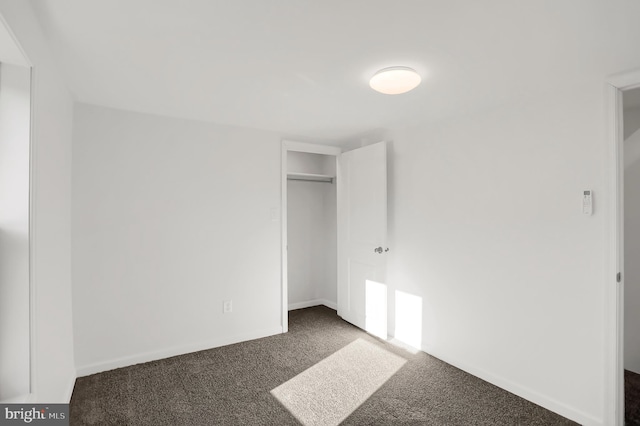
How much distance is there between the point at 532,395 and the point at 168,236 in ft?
10.9

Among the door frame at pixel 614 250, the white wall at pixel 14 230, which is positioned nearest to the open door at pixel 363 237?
the door frame at pixel 614 250

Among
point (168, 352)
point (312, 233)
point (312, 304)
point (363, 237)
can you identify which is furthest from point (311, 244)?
point (168, 352)

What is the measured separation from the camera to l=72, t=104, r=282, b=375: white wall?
2871mm

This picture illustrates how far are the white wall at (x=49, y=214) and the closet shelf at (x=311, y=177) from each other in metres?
2.49

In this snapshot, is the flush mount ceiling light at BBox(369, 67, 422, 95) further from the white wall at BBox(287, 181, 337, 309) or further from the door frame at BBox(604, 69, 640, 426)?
the white wall at BBox(287, 181, 337, 309)

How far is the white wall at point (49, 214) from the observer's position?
5.17 feet

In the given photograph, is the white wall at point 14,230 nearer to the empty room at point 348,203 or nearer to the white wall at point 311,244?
the empty room at point 348,203

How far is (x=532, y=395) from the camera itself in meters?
2.50

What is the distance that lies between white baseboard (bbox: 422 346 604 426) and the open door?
0.91m

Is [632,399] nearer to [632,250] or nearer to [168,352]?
[632,250]

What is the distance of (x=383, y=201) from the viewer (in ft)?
11.9

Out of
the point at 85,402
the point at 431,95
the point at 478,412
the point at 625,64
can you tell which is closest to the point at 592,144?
the point at 625,64

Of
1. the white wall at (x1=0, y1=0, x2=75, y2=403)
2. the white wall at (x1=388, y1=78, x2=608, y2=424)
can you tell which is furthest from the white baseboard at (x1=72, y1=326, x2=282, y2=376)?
the white wall at (x1=388, y1=78, x2=608, y2=424)

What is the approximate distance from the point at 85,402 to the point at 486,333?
315cm
